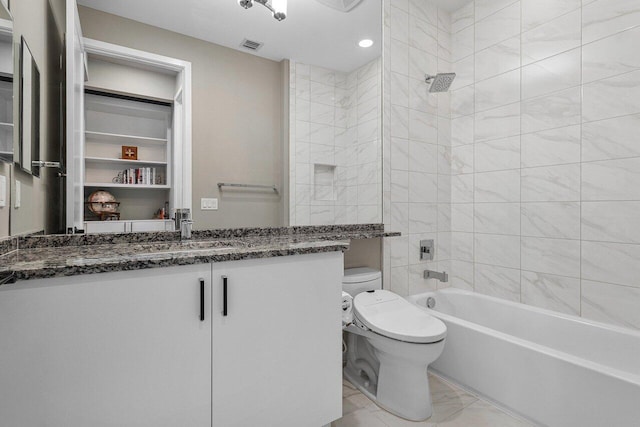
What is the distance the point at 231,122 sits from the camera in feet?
5.50

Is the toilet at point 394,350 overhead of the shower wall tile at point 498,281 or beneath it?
beneath

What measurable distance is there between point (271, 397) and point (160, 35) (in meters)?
1.64

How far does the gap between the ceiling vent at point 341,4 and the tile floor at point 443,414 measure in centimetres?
226

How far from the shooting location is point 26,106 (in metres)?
1.05

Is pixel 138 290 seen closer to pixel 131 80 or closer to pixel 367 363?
pixel 131 80

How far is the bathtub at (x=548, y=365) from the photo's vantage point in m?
1.33

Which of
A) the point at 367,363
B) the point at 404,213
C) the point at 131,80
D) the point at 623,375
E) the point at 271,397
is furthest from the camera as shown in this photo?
the point at 404,213

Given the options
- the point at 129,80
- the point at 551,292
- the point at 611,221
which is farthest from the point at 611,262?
the point at 129,80

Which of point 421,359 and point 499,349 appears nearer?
point 421,359

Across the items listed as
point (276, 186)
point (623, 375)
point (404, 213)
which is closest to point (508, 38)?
point (404, 213)

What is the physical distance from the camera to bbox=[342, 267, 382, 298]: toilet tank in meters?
1.98

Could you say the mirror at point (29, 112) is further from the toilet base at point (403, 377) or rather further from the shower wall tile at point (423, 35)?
the shower wall tile at point (423, 35)

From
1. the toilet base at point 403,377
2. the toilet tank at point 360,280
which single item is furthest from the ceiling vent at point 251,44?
the toilet base at point 403,377

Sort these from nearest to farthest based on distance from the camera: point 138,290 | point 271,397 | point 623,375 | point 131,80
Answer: point 138,290
point 271,397
point 623,375
point 131,80
